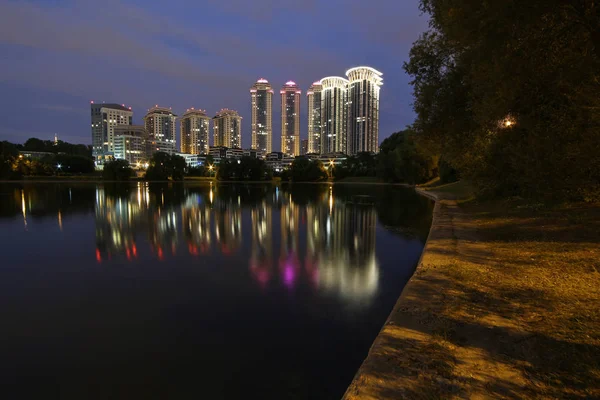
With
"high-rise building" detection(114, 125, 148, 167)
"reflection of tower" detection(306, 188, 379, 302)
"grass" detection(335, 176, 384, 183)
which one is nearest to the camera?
"reflection of tower" detection(306, 188, 379, 302)

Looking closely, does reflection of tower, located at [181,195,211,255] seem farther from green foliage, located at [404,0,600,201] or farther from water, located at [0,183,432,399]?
green foliage, located at [404,0,600,201]

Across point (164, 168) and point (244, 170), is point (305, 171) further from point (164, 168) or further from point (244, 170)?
point (164, 168)

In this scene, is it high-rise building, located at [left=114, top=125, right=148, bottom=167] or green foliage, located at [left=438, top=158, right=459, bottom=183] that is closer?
green foliage, located at [left=438, top=158, right=459, bottom=183]

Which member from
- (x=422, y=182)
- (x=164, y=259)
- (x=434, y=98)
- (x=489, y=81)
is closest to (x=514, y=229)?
(x=489, y=81)

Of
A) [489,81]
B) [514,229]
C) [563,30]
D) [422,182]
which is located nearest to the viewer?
[563,30]

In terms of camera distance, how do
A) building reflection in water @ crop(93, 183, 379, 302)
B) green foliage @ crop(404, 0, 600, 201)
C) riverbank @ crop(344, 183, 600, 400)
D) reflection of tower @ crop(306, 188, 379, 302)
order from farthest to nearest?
building reflection in water @ crop(93, 183, 379, 302) → reflection of tower @ crop(306, 188, 379, 302) → green foliage @ crop(404, 0, 600, 201) → riverbank @ crop(344, 183, 600, 400)

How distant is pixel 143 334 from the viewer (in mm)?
6332

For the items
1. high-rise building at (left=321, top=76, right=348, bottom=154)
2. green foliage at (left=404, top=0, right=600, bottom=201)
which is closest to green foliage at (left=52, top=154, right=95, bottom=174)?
high-rise building at (left=321, top=76, right=348, bottom=154)

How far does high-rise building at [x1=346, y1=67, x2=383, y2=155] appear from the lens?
155 meters

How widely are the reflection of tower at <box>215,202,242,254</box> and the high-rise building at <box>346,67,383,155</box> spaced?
136 metres

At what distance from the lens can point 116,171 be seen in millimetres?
99250

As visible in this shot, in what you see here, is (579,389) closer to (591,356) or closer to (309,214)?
(591,356)

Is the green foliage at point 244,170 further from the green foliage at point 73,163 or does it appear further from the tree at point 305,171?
the green foliage at point 73,163

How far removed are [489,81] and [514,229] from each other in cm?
576
